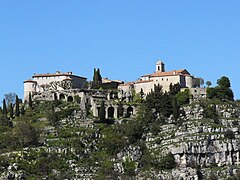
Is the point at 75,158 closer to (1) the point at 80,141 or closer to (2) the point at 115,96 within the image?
(1) the point at 80,141

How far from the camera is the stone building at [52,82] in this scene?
157125mm

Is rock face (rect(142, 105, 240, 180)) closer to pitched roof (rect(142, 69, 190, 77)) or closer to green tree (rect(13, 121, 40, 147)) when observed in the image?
green tree (rect(13, 121, 40, 147))

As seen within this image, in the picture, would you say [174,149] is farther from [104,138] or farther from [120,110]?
[120,110]

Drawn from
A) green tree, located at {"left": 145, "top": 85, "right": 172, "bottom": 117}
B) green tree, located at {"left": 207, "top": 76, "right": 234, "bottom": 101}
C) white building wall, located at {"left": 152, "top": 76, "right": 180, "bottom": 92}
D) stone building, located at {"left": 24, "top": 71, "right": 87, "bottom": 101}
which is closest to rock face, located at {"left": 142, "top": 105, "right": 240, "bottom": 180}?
green tree, located at {"left": 145, "top": 85, "right": 172, "bottom": 117}

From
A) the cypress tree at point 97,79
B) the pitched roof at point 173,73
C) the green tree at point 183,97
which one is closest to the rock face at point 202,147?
the green tree at point 183,97

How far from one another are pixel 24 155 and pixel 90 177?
11242mm

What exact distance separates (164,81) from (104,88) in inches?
466

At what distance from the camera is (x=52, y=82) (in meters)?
159

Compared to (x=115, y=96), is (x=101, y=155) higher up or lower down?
lower down

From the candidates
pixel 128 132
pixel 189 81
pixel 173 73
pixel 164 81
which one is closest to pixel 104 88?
pixel 164 81

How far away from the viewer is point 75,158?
129m

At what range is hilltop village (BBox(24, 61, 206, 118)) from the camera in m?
145

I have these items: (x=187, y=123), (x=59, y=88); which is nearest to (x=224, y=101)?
(x=187, y=123)

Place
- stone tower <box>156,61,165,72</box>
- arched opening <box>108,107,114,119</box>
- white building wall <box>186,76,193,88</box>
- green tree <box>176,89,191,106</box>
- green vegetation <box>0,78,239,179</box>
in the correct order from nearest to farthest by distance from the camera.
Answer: green vegetation <box>0,78,239,179</box> < green tree <box>176,89,191,106</box> < arched opening <box>108,107,114,119</box> < white building wall <box>186,76,193,88</box> < stone tower <box>156,61,165,72</box>
